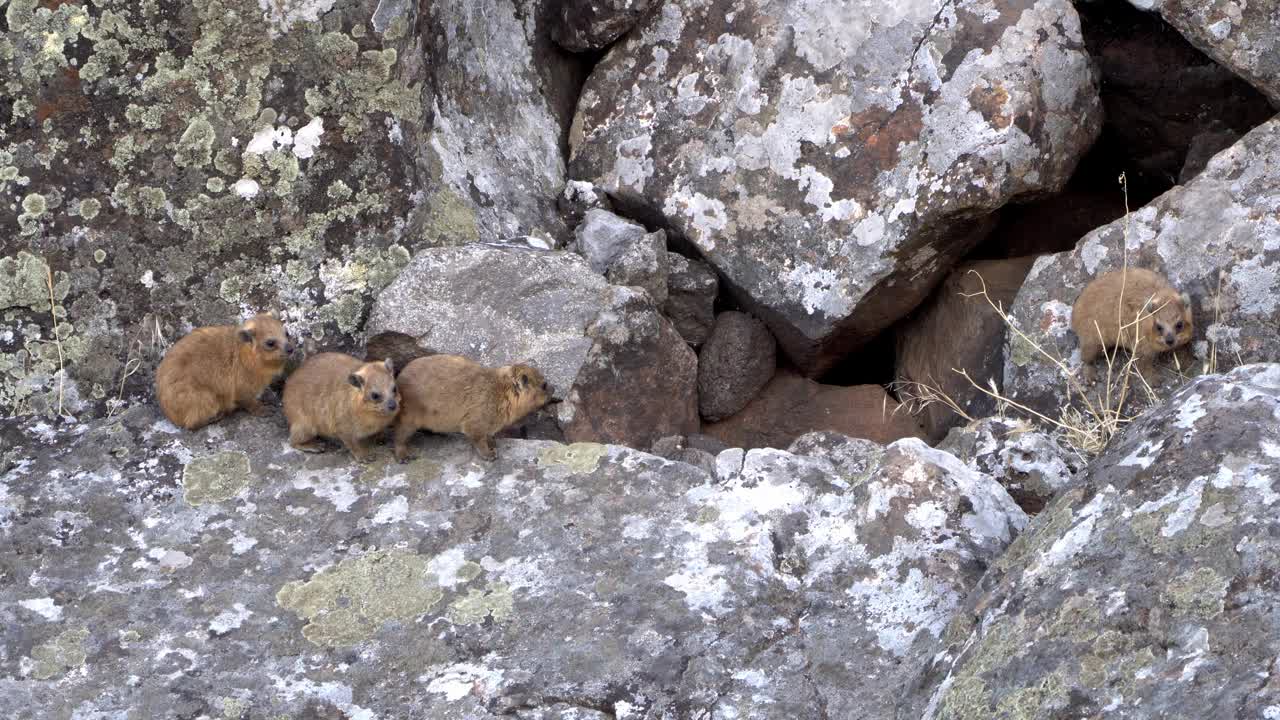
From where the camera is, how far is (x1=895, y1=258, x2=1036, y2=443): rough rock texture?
7750mm

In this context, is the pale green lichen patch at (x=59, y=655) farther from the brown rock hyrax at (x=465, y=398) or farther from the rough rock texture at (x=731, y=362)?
the rough rock texture at (x=731, y=362)

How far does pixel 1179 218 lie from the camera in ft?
23.2

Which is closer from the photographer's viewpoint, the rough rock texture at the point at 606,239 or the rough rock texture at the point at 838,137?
the rough rock texture at the point at 838,137

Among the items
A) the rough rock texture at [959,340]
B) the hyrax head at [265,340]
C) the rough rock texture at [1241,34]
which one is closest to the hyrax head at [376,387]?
the hyrax head at [265,340]

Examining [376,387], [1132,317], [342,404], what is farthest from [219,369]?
[1132,317]

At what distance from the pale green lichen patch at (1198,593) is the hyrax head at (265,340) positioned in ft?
13.9

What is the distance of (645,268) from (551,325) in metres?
0.67

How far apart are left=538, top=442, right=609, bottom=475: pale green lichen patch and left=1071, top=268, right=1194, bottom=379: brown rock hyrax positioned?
2.57 meters

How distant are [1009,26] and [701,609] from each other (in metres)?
4.03

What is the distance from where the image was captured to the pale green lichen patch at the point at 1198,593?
388cm

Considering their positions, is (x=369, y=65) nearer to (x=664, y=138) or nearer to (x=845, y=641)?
(x=664, y=138)

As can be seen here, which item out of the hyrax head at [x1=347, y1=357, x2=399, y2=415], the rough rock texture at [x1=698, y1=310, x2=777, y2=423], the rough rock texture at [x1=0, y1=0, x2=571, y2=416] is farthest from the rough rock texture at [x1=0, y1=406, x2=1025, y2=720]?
the rough rock texture at [x1=698, y1=310, x2=777, y2=423]

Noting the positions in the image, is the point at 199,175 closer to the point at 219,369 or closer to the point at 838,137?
the point at 219,369

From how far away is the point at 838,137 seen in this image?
7.53 m
